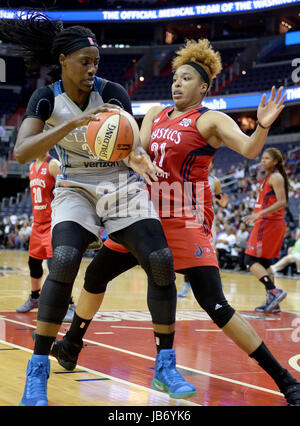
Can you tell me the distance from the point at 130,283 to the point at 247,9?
23.1m

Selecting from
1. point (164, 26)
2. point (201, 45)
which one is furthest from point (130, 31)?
point (201, 45)

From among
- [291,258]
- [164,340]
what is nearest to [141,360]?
[164,340]

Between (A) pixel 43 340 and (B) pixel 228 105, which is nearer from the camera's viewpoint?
(A) pixel 43 340

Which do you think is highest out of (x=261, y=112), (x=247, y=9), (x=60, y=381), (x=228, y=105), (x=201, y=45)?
(x=247, y=9)

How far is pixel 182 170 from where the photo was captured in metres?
3.78

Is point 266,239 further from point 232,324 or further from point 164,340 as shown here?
point 164,340

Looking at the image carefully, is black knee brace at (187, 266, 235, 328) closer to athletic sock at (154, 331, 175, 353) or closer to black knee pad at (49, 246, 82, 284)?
athletic sock at (154, 331, 175, 353)

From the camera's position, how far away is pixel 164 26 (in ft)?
113

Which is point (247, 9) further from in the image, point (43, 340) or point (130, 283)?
point (43, 340)

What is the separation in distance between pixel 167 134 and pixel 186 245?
0.76 m

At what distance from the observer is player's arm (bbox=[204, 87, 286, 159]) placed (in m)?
3.27

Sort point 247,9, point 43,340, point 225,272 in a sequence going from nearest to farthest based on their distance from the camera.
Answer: point 43,340 < point 225,272 < point 247,9

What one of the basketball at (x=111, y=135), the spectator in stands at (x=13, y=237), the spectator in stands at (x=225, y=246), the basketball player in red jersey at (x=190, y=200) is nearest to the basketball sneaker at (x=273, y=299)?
the basketball player in red jersey at (x=190, y=200)

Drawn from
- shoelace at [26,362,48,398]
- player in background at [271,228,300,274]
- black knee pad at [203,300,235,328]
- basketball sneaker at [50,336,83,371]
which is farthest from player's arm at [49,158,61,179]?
player in background at [271,228,300,274]
